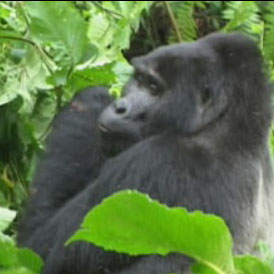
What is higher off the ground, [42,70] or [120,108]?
[120,108]

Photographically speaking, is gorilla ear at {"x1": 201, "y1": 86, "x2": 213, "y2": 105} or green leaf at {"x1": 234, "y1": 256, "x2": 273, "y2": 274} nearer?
green leaf at {"x1": 234, "y1": 256, "x2": 273, "y2": 274}

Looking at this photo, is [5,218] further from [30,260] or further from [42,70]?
[42,70]

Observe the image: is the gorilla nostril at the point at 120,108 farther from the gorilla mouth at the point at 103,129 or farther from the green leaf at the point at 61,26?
the green leaf at the point at 61,26

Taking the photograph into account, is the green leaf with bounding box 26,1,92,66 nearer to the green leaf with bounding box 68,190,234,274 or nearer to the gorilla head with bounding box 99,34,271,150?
the gorilla head with bounding box 99,34,271,150

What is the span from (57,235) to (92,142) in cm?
43

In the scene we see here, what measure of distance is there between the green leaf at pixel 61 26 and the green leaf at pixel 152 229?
135cm

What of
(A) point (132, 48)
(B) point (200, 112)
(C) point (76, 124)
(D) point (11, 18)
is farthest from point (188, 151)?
(A) point (132, 48)

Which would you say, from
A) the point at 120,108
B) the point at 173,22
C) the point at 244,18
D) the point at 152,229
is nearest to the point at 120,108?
the point at 120,108

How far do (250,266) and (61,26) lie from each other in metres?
1.35

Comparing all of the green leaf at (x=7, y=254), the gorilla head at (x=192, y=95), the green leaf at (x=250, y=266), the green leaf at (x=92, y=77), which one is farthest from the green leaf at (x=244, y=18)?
the green leaf at (x=250, y=266)

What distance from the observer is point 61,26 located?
3.05 m

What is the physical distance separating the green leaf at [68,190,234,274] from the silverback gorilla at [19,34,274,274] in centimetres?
73

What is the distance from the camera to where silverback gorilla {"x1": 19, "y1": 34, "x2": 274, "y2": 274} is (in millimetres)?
2615

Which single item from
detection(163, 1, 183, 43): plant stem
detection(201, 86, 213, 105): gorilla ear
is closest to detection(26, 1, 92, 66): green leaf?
detection(201, 86, 213, 105): gorilla ear
